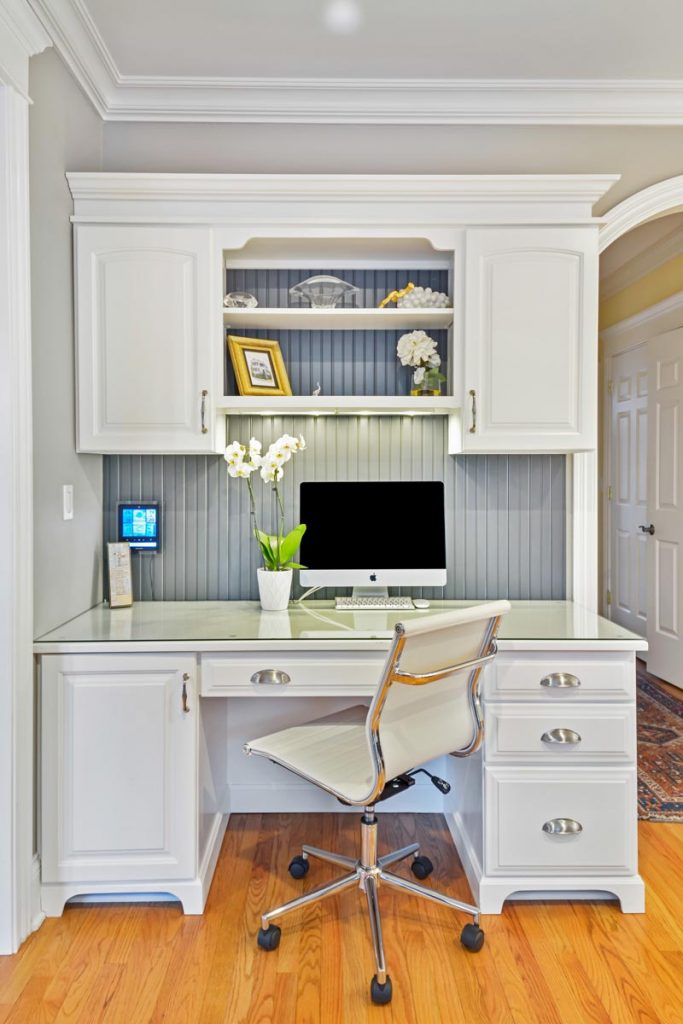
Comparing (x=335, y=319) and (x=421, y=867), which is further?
(x=335, y=319)

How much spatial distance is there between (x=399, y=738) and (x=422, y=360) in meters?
1.36

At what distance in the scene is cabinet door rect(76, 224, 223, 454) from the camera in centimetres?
244

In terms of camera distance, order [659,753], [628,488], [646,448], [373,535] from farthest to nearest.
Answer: [628,488]
[646,448]
[659,753]
[373,535]

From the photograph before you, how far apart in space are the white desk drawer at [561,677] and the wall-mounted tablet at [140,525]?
4.45 ft

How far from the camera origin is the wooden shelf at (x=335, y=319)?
8.21 ft

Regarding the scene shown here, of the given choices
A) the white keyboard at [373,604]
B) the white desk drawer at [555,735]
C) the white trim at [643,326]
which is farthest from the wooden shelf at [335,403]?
the white trim at [643,326]

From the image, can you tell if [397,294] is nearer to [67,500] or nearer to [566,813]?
[67,500]

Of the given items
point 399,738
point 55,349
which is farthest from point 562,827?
point 55,349

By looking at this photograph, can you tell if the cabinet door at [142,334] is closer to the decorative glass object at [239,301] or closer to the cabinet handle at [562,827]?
the decorative glass object at [239,301]

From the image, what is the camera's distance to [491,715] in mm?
2160

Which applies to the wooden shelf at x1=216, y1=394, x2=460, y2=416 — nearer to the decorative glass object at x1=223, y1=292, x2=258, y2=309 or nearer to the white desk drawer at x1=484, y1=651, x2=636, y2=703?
the decorative glass object at x1=223, y1=292, x2=258, y2=309

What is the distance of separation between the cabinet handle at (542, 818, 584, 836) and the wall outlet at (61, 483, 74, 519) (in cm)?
178

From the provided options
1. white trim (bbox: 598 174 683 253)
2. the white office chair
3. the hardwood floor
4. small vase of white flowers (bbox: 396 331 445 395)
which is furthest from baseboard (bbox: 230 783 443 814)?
white trim (bbox: 598 174 683 253)

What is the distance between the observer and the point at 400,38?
95.2 inches
